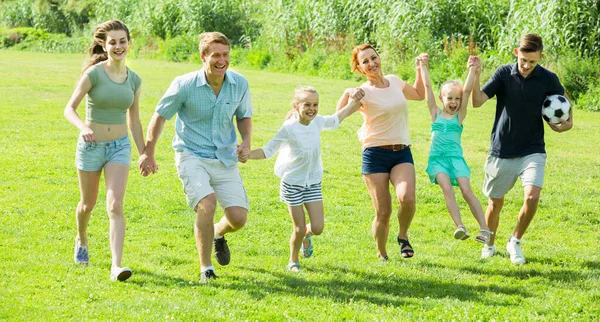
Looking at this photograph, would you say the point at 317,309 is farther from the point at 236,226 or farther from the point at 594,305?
the point at 594,305

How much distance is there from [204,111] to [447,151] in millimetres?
2310

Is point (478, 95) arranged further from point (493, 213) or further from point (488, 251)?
point (488, 251)

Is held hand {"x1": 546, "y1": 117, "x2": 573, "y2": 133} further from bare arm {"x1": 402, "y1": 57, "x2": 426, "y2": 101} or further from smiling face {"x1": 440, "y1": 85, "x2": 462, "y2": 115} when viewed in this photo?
bare arm {"x1": 402, "y1": 57, "x2": 426, "y2": 101}

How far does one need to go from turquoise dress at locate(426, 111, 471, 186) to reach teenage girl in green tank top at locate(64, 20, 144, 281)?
264 cm

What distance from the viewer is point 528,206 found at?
8.38 m

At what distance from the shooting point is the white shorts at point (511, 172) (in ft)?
27.3

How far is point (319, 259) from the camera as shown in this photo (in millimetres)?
8617

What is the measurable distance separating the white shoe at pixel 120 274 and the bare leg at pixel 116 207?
0.21 ft

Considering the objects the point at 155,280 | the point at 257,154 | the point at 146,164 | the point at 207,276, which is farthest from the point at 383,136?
the point at 155,280

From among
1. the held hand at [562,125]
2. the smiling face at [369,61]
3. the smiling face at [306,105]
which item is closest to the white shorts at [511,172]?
the held hand at [562,125]

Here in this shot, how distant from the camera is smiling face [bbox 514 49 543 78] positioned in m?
8.16

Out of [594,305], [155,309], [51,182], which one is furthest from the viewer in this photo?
[51,182]

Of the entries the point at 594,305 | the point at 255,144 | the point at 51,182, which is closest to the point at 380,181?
the point at 594,305

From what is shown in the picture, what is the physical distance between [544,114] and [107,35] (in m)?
3.80
